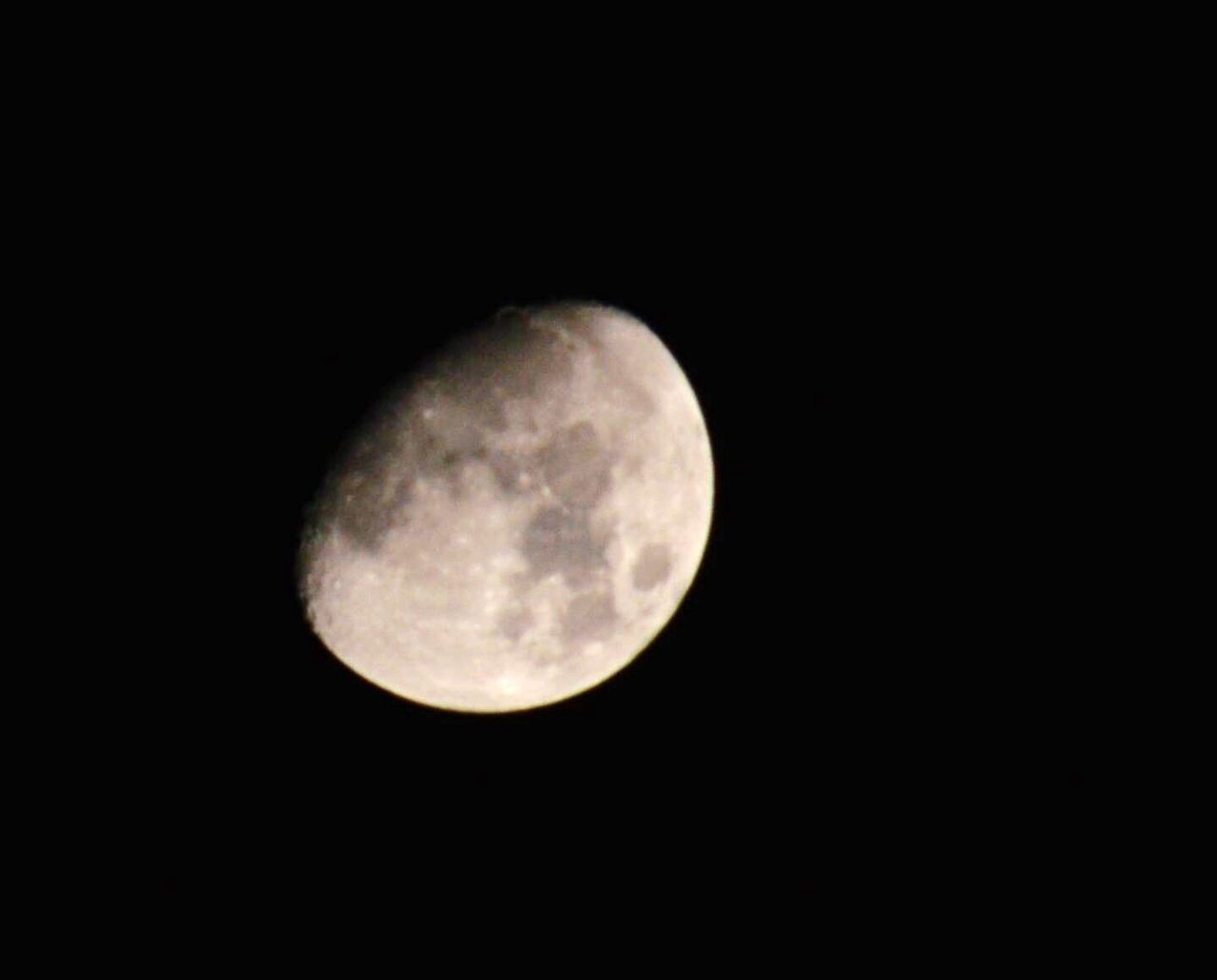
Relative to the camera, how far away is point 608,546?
96.0 inches

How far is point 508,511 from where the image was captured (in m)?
2.31

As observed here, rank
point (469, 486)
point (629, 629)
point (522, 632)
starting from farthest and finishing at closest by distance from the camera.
→ point (629, 629) → point (522, 632) → point (469, 486)

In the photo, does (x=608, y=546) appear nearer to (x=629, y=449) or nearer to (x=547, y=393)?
(x=629, y=449)

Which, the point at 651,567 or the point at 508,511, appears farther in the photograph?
the point at 651,567

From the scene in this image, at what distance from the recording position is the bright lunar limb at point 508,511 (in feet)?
7.55

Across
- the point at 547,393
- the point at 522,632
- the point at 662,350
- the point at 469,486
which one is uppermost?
the point at 662,350

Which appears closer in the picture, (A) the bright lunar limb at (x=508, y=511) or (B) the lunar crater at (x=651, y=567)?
(A) the bright lunar limb at (x=508, y=511)

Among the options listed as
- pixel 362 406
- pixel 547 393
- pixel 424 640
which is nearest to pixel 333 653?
pixel 424 640

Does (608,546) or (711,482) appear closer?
(608,546)

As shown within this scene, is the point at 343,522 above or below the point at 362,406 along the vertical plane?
below

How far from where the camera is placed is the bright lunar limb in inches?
90.6

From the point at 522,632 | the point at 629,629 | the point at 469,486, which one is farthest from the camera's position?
the point at 629,629

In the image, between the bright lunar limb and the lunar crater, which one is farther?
the lunar crater

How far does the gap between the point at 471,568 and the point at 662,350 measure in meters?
0.78
